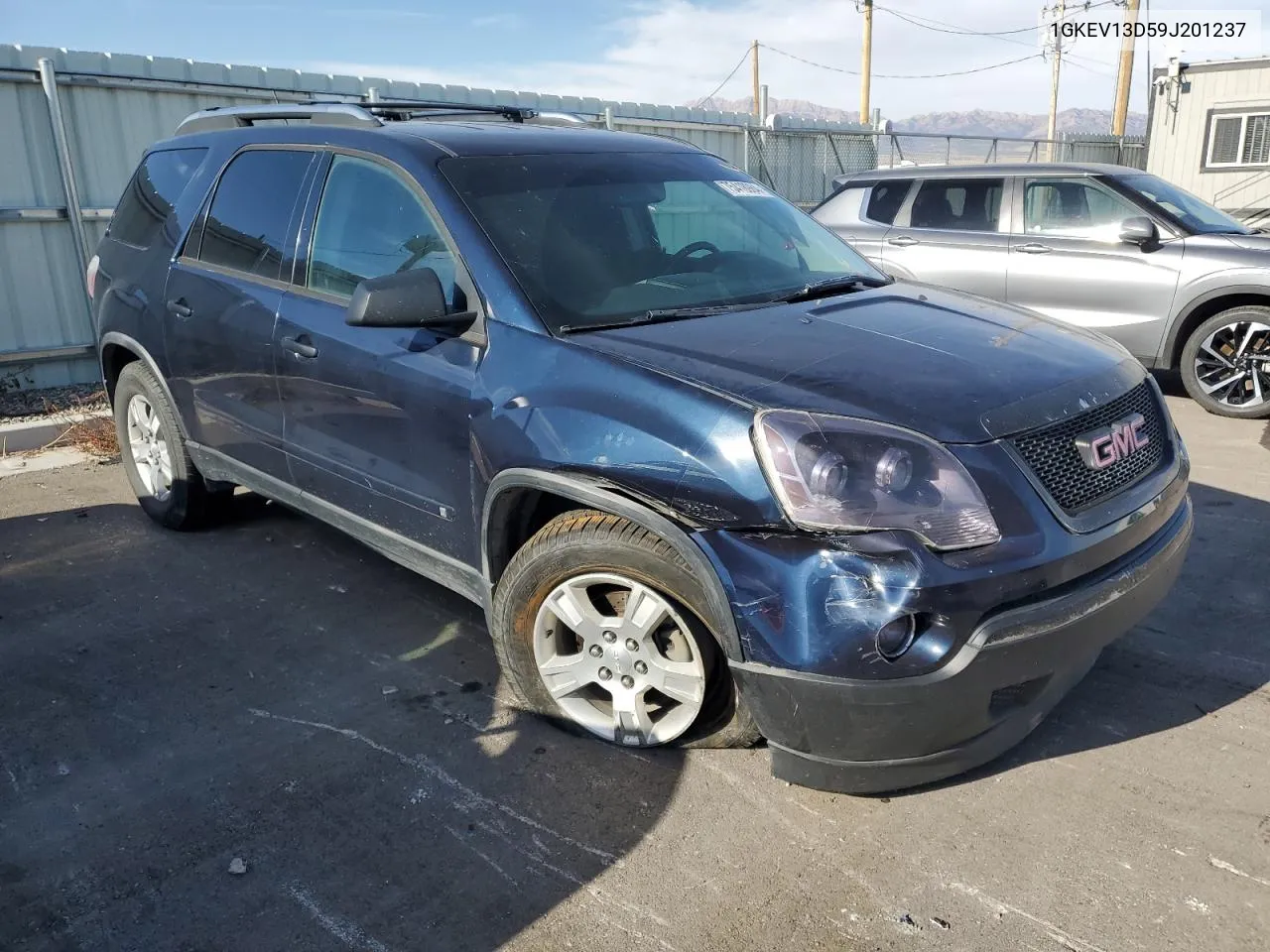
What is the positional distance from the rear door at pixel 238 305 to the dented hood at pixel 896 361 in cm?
168

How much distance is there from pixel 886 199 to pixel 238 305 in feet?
20.5

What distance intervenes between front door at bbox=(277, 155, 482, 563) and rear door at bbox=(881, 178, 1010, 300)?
222 inches

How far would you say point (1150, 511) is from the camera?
3.03m

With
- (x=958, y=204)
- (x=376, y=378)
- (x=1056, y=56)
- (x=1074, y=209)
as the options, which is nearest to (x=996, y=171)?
(x=958, y=204)

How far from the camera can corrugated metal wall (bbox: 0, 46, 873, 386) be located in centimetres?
784

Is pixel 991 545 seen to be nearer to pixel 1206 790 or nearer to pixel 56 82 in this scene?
pixel 1206 790

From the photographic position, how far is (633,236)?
366 cm

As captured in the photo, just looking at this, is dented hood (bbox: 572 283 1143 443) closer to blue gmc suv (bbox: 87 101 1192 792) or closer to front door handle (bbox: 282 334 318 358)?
blue gmc suv (bbox: 87 101 1192 792)

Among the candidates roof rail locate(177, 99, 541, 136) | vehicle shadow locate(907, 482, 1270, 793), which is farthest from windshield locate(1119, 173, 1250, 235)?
roof rail locate(177, 99, 541, 136)

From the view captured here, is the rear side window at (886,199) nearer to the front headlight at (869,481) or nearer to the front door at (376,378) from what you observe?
the front door at (376,378)

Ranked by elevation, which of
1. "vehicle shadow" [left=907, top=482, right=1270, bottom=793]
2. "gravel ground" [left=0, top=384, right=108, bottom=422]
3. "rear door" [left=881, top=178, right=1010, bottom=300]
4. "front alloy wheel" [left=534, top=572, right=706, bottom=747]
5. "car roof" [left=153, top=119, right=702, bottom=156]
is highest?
"car roof" [left=153, top=119, right=702, bottom=156]

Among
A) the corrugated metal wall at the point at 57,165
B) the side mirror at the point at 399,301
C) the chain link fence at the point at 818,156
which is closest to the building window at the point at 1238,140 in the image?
the chain link fence at the point at 818,156

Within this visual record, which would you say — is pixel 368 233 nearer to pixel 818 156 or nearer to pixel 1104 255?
pixel 1104 255

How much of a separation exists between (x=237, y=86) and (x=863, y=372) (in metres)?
7.99
